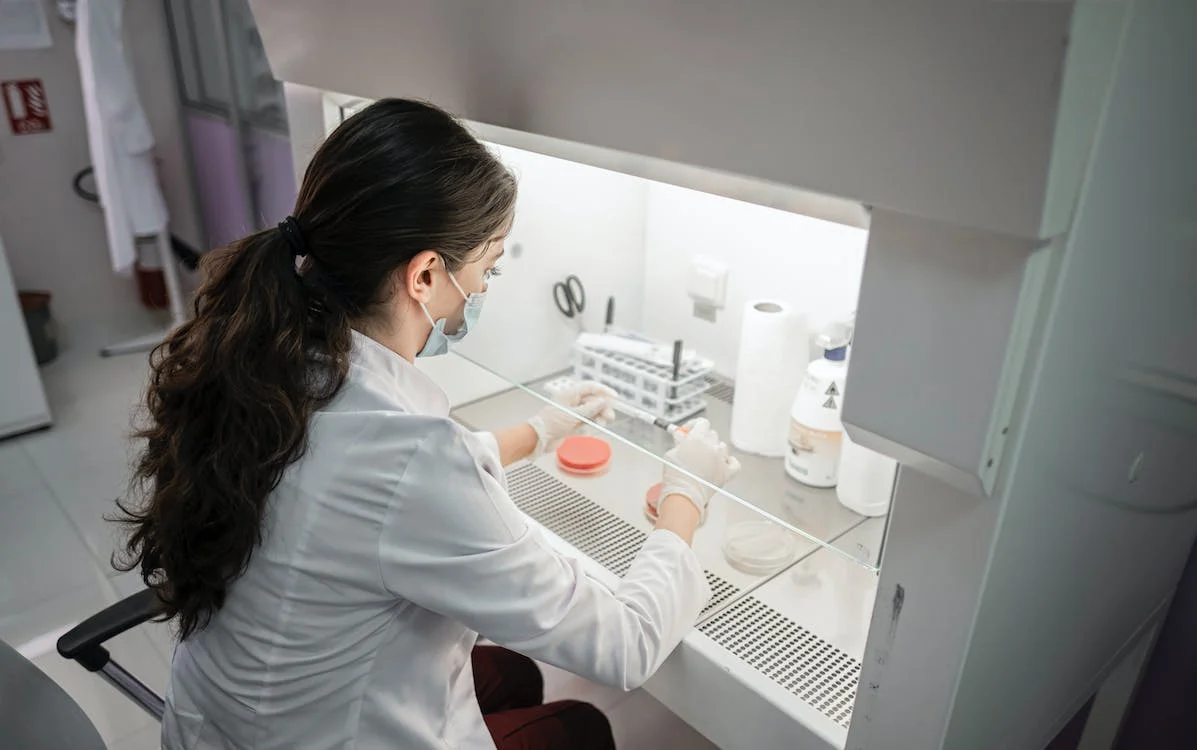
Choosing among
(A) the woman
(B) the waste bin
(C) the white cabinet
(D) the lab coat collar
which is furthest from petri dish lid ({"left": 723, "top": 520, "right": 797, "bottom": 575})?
(B) the waste bin

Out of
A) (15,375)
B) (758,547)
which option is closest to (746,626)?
(758,547)

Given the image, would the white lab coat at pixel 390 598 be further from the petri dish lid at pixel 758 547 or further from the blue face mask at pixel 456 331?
Result: the petri dish lid at pixel 758 547

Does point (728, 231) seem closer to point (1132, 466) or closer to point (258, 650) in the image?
point (1132, 466)

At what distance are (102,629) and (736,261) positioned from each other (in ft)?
3.54

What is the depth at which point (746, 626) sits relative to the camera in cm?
101

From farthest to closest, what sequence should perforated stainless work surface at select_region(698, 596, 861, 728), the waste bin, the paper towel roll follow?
the waste bin
the paper towel roll
perforated stainless work surface at select_region(698, 596, 861, 728)

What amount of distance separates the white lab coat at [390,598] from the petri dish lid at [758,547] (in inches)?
8.1

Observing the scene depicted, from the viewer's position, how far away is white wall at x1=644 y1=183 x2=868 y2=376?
1271 millimetres

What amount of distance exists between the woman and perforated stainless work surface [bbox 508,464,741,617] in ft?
0.65

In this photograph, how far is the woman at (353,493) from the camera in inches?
30.5

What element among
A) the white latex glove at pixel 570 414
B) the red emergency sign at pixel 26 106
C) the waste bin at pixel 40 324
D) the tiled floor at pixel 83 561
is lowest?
the tiled floor at pixel 83 561

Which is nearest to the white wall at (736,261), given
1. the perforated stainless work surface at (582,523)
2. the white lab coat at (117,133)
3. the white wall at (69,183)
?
the perforated stainless work surface at (582,523)

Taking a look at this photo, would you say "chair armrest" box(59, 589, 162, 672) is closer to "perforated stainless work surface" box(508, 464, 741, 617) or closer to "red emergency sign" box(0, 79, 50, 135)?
"perforated stainless work surface" box(508, 464, 741, 617)

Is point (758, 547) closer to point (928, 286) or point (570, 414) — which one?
point (570, 414)
